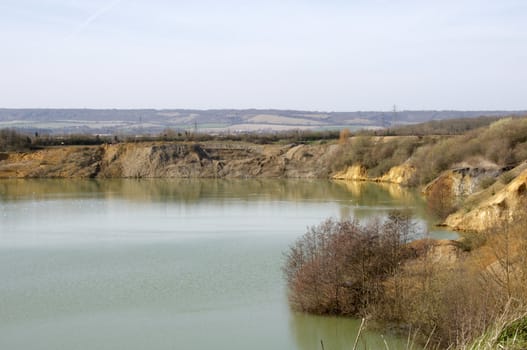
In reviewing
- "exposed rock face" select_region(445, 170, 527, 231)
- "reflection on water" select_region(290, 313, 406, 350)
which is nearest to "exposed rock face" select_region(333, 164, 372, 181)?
"exposed rock face" select_region(445, 170, 527, 231)

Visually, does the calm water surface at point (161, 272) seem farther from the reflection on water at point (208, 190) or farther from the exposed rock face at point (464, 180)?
the exposed rock face at point (464, 180)

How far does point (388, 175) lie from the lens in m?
57.6

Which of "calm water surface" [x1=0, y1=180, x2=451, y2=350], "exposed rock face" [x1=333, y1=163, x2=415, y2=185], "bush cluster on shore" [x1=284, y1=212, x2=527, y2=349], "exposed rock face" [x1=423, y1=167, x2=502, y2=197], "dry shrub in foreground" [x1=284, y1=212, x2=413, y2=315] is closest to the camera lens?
"bush cluster on shore" [x1=284, y1=212, x2=527, y2=349]

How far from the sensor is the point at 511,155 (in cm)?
3997

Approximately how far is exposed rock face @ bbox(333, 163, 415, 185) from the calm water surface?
386 inches

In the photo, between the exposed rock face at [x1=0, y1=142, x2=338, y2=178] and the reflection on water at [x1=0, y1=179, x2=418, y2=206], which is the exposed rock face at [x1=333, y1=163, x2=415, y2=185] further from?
the exposed rock face at [x1=0, y1=142, x2=338, y2=178]

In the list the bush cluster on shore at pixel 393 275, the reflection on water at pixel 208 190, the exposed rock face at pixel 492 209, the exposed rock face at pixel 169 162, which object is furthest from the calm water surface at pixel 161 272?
the exposed rock face at pixel 169 162

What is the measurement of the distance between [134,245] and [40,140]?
5030 cm

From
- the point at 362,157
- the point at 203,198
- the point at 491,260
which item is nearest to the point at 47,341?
the point at 491,260

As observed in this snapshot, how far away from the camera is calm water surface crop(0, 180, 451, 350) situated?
14797mm

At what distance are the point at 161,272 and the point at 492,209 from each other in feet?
41.2

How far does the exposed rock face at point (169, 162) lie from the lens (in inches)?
2515

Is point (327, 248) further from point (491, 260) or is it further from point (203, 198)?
point (203, 198)

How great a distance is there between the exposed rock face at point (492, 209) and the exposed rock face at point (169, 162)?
3503 centimetres
